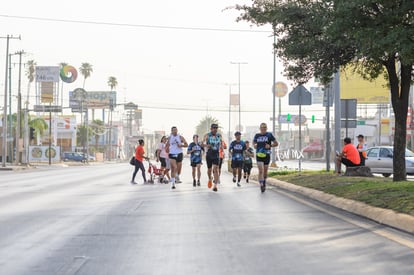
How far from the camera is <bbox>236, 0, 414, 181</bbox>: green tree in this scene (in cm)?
1257

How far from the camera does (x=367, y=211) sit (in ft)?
39.6

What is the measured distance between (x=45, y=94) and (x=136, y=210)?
9039 cm

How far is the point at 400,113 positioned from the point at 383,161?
11371 mm

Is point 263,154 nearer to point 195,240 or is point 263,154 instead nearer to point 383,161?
point 195,240

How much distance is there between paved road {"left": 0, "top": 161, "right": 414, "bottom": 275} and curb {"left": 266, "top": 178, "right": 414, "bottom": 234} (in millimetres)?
251

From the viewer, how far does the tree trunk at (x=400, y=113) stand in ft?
57.6

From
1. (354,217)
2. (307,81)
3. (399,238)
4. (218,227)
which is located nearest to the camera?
(399,238)

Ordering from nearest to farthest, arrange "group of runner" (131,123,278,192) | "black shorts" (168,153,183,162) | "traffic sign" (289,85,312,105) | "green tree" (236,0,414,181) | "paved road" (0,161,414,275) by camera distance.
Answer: "paved road" (0,161,414,275), "green tree" (236,0,414,181), "group of runner" (131,123,278,192), "black shorts" (168,153,183,162), "traffic sign" (289,85,312,105)

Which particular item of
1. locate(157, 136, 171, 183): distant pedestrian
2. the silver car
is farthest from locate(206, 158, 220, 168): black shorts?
the silver car

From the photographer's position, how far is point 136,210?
43.6 feet

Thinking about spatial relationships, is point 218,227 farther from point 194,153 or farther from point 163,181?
point 163,181

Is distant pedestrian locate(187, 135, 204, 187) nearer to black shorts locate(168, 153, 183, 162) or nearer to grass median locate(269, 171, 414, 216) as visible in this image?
black shorts locate(168, 153, 183, 162)

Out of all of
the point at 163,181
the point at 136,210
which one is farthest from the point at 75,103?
the point at 136,210

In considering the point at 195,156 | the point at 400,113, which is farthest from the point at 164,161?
the point at 400,113
